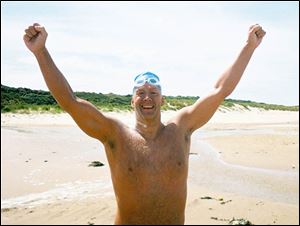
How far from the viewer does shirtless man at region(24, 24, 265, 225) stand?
3160 mm

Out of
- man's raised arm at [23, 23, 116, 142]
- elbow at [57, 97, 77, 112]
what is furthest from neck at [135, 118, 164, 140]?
elbow at [57, 97, 77, 112]

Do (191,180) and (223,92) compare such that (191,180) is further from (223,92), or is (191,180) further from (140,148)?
(140,148)

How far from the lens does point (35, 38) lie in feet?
10.4

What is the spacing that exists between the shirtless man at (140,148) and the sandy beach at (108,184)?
640 mm

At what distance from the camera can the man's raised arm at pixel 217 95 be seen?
11.8ft

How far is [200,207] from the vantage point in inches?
357

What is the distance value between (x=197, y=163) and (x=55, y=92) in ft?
40.4

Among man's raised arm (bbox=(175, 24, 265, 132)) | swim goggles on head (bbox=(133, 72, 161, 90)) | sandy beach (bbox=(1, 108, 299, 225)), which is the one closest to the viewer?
swim goggles on head (bbox=(133, 72, 161, 90))

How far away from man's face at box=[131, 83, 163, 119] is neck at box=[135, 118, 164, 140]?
0.23ft

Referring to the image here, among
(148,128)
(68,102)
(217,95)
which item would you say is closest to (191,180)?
(217,95)

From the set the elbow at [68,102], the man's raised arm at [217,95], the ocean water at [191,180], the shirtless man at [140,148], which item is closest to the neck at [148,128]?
the shirtless man at [140,148]

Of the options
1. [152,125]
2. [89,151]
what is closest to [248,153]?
[89,151]

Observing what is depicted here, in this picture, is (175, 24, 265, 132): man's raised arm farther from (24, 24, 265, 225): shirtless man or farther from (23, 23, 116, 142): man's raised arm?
(23, 23, 116, 142): man's raised arm

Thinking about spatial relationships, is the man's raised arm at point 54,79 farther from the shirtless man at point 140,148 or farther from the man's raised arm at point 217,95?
the man's raised arm at point 217,95
